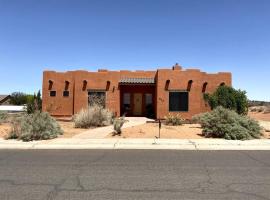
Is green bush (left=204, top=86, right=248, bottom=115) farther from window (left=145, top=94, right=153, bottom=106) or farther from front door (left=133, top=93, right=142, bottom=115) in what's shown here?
front door (left=133, top=93, right=142, bottom=115)

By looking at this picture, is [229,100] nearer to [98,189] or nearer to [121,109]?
[121,109]

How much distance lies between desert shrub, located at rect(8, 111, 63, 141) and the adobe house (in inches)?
560

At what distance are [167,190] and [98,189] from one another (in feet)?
4.83

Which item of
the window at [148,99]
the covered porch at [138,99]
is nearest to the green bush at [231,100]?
the covered porch at [138,99]

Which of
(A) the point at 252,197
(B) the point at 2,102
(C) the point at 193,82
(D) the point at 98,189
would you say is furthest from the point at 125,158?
(B) the point at 2,102

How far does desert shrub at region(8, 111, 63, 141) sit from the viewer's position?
1716 cm

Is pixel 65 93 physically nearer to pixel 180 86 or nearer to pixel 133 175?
pixel 180 86

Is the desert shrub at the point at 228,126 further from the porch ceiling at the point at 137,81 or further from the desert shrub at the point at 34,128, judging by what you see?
the porch ceiling at the point at 137,81

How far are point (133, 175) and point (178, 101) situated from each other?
23219 mm

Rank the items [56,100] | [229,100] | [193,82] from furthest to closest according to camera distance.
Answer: [56,100] < [193,82] < [229,100]

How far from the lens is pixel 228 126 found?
18234 mm

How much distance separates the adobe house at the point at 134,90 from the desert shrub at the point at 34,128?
46.7 feet

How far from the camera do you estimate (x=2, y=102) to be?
67250 millimetres

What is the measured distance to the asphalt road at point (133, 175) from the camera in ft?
22.9
